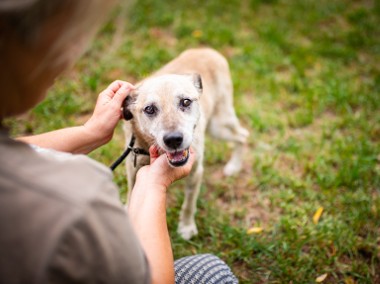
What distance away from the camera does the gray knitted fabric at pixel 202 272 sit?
5.65 feet

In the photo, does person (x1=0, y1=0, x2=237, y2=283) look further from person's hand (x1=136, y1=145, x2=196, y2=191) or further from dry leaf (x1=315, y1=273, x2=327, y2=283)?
dry leaf (x1=315, y1=273, x2=327, y2=283)

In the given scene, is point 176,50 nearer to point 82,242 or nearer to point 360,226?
point 360,226

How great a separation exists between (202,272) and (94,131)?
3.67 feet

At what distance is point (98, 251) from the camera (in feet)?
3.17

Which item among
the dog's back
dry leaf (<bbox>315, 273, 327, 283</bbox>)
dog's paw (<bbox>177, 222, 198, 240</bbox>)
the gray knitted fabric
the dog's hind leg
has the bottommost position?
dry leaf (<bbox>315, 273, 327, 283</bbox>)

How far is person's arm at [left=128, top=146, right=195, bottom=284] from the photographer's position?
133 cm

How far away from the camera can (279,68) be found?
5.04 metres

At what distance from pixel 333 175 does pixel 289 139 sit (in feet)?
2.24

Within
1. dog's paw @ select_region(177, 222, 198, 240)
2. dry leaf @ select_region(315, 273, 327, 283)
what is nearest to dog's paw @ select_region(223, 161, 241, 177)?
dog's paw @ select_region(177, 222, 198, 240)

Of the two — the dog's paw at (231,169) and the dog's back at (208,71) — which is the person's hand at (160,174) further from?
the dog's paw at (231,169)

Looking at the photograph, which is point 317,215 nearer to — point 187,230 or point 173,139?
point 187,230

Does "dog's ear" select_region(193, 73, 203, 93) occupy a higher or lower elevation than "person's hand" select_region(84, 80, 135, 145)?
lower

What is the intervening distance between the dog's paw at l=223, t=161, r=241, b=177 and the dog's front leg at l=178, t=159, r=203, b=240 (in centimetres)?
74

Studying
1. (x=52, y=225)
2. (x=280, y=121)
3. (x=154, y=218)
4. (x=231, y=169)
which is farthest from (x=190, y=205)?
(x=52, y=225)
